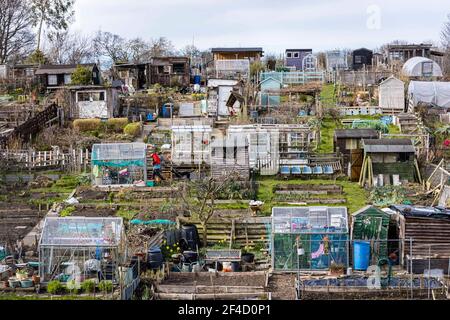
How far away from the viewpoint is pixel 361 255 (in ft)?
51.5

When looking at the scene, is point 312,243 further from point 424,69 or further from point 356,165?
point 424,69

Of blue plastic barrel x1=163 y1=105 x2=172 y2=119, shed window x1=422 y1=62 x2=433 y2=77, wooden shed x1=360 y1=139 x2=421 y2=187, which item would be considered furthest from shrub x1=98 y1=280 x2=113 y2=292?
shed window x1=422 y1=62 x2=433 y2=77

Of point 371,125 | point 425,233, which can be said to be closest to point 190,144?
point 371,125

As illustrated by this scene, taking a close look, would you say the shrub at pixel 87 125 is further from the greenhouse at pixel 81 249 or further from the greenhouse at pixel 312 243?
the greenhouse at pixel 312 243

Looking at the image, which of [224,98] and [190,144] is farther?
[224,98]

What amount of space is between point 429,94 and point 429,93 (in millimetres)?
63

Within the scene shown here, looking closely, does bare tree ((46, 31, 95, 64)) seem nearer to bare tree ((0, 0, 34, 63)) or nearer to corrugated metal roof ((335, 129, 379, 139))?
bare tree ((0, 0, 34, 63))

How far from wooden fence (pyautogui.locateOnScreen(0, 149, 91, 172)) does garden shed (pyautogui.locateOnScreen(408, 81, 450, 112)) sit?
17452 millimetres

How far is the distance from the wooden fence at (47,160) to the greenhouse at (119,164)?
2588 mm

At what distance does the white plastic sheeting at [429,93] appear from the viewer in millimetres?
37375

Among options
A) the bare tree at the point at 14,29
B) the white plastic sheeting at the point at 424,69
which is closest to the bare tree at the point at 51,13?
the bare tree at the point at 14,29

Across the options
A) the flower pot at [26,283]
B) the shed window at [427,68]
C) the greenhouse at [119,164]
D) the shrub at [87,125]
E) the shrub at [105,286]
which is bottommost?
the flower pot at [26,283]

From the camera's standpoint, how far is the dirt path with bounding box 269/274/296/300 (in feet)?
45.0

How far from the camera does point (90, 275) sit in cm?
1455
